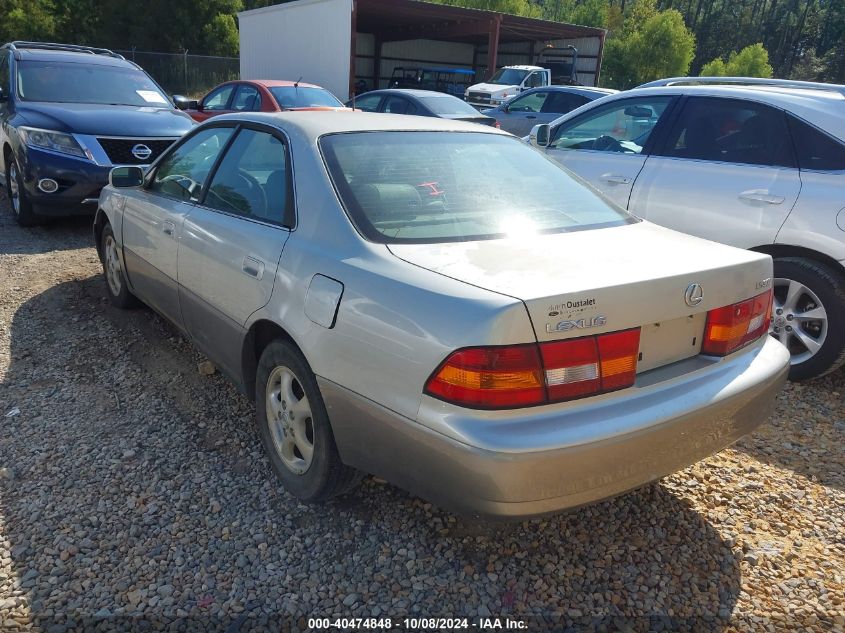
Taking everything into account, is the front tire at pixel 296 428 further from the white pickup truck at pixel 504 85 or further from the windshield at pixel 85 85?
the white pickup truck at pixel 504 85

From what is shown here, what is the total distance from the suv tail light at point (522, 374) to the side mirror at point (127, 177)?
10.0 ft

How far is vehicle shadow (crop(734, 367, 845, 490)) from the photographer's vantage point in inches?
129

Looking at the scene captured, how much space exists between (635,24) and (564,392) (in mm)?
51689

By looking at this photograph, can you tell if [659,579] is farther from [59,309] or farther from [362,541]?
[59,309]

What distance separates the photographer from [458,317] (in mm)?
1999

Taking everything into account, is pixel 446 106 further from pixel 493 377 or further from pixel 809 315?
pixel 493 377

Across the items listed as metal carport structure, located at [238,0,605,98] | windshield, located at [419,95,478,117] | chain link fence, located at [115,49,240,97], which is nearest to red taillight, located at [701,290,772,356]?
windshield, located at [419,95,478,117]

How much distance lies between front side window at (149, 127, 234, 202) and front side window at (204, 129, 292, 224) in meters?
0.16

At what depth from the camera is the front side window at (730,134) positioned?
168 inches

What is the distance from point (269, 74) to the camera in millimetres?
23906

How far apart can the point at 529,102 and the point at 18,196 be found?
984 centimetres

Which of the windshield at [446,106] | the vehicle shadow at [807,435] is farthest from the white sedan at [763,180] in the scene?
the windshield at [446,106]

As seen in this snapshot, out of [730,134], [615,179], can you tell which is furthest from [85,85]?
[730,134]

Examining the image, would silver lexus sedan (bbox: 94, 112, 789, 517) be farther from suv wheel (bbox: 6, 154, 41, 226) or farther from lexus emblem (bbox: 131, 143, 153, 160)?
suv wheel (bbox: 6, 154, 41, 226)
